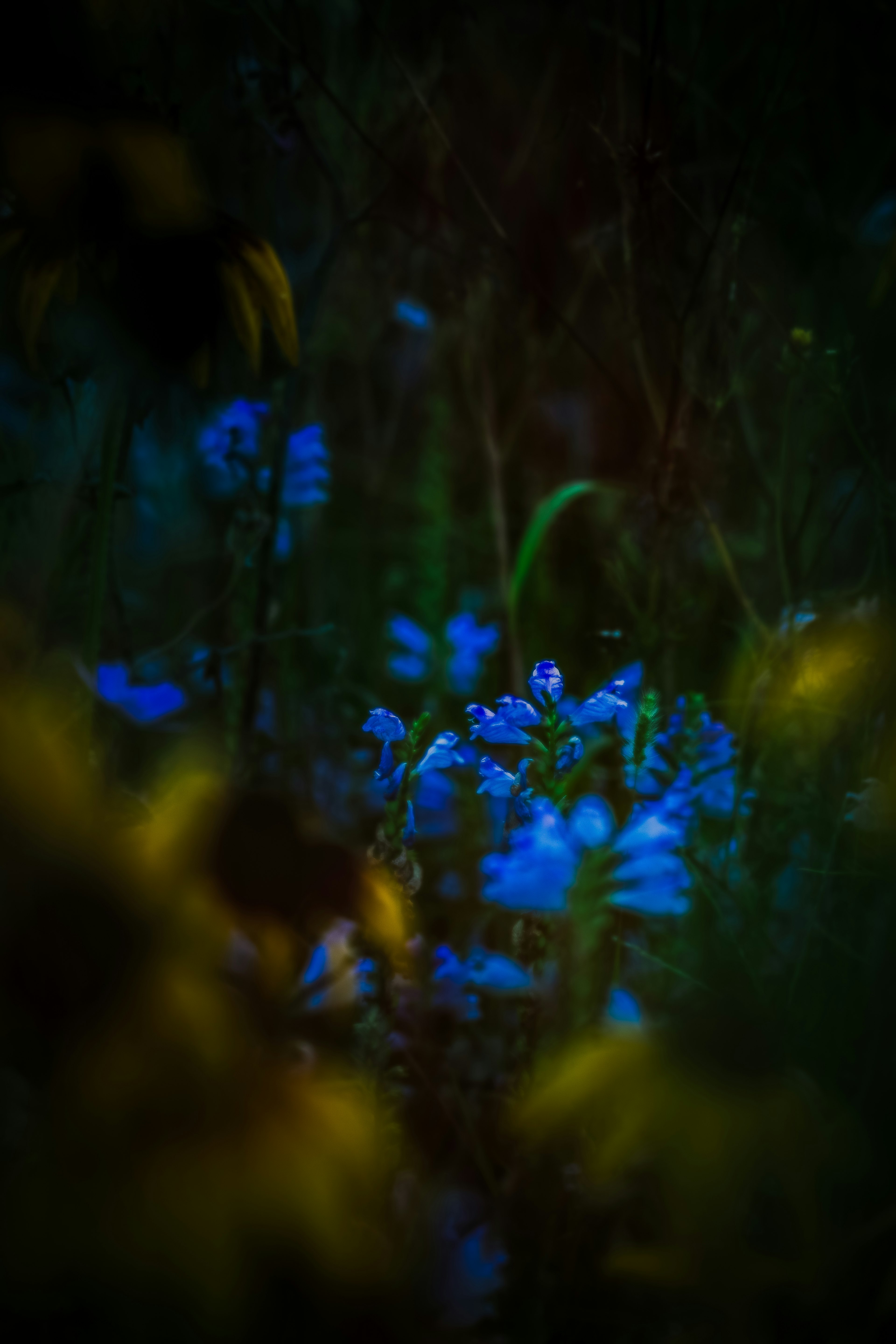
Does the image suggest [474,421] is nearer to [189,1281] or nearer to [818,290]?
[818,290]

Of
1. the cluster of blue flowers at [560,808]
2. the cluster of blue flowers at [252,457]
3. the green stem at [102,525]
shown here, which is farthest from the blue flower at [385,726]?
the cluster of blue flowers at [252,457]

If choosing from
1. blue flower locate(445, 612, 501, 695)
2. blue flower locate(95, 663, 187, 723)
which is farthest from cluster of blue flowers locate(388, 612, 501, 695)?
blue flower locate(95, 663, 187, 723)

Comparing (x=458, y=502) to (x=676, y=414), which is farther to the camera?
(x=458, y=502)

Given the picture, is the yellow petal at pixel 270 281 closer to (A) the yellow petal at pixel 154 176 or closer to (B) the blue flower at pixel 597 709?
(A) the yellow petal at pixel 154 176

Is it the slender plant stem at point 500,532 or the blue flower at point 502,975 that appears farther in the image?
the slender plant stem at point 500,532

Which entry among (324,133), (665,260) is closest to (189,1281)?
(665,260)

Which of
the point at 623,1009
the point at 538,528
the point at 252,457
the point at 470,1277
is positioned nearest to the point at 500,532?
the point at 538,528

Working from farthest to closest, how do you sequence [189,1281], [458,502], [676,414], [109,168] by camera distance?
[458,502], [676,414], [109,168], [189,1281]
